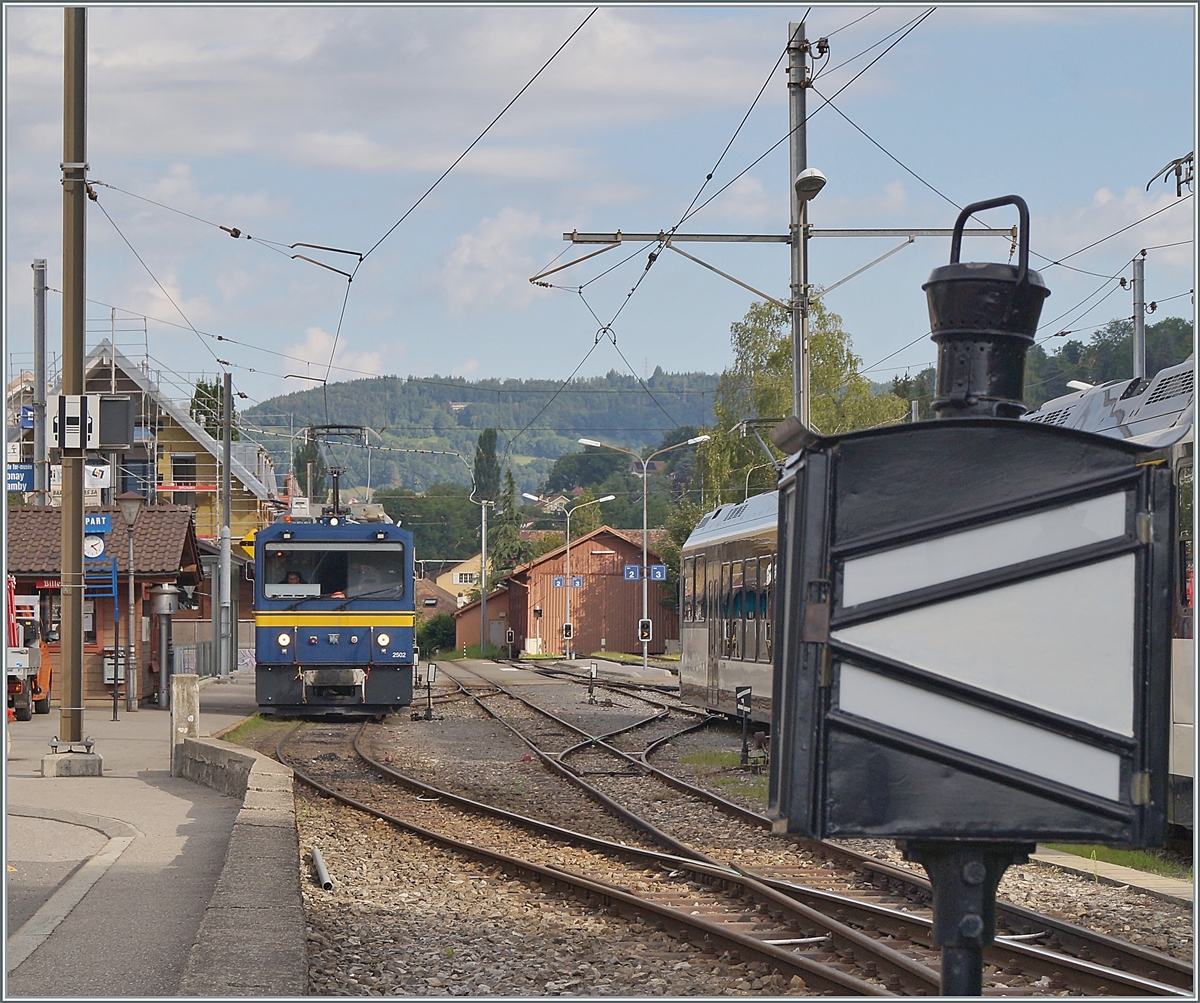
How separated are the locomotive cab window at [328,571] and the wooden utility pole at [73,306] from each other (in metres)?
7.80

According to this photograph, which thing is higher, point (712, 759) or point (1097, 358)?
point (1097, 358)

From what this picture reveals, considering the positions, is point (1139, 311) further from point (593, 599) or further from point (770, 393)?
point (593, 599)

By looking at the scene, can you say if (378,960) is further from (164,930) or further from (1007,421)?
(1007,421)

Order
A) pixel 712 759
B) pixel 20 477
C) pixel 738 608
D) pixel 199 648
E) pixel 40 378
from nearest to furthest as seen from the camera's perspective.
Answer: pixel 712 759 < pixel 738 608 < pixel 40 378 < pixel 199 648 < pixel 20 477

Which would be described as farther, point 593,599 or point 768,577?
point 593,599

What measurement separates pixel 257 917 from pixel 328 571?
16.1 m

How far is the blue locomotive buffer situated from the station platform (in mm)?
5200

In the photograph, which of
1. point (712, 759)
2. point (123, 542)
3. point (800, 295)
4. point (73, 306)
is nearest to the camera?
point (73, 306)

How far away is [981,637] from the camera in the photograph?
106 inches

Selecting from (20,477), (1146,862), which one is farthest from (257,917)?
(20,477)

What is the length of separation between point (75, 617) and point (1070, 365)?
5658 cm

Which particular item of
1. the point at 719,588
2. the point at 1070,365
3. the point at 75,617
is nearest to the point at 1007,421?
the point at 75,617

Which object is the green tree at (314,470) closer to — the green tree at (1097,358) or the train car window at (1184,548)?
the green tree at (1097,358)

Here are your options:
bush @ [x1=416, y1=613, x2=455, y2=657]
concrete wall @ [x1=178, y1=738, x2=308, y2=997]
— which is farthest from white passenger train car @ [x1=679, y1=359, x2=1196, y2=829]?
bush @ [x1=416, y1=613, x2=455, y2=657]
